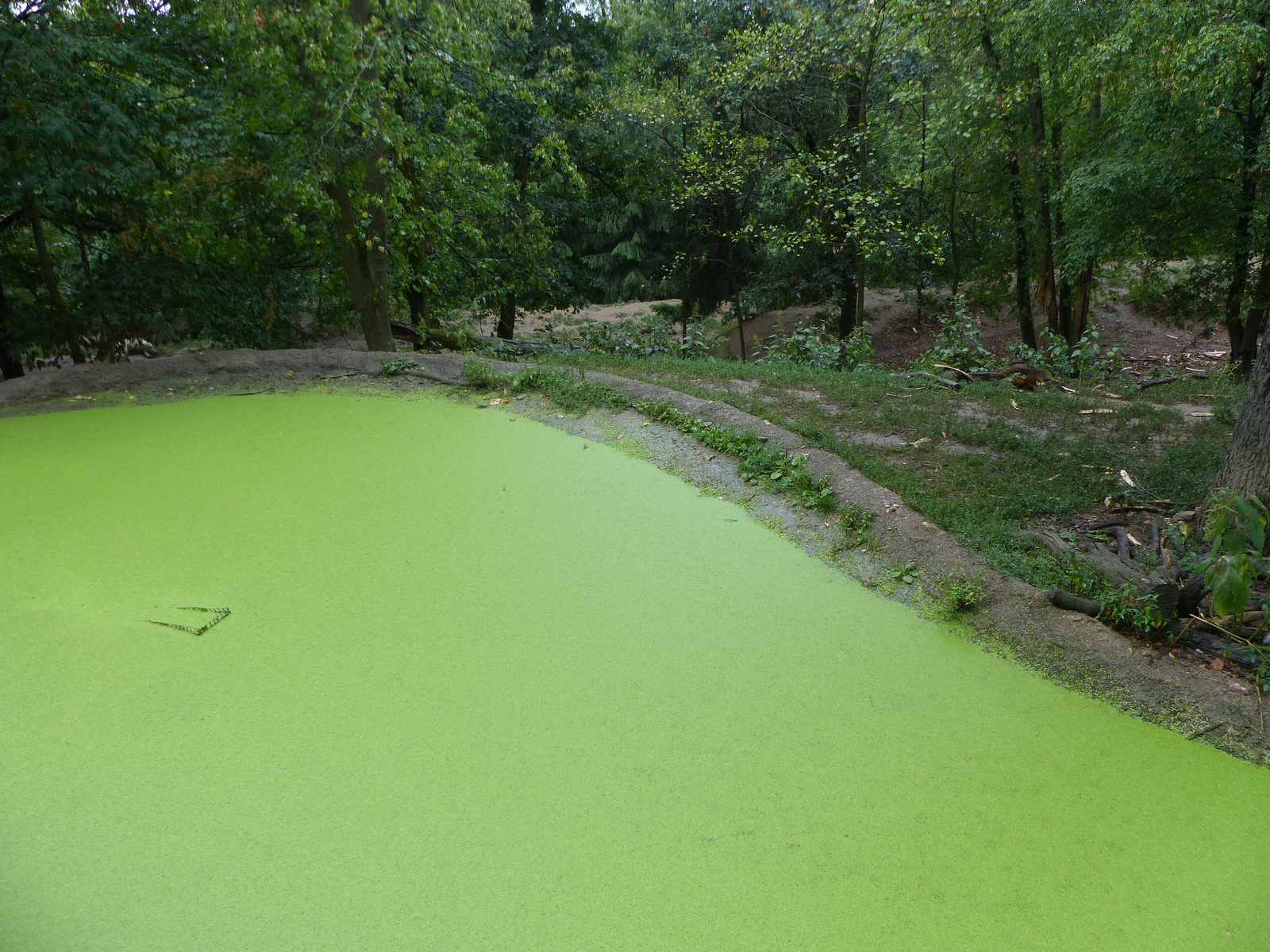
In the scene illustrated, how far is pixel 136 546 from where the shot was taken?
320 centimetres

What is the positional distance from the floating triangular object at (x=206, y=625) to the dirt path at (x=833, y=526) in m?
2.14

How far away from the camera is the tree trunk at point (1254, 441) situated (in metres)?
2.91

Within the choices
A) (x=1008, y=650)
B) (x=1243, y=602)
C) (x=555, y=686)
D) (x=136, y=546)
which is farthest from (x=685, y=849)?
(x=136, y=546)

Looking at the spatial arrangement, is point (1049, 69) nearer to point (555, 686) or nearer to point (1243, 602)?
point (1243, 602)

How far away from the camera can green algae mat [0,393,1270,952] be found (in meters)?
1.62

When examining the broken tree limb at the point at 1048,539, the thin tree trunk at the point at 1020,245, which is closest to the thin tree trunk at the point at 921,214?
the thin tree trunk at the point at 1020,245

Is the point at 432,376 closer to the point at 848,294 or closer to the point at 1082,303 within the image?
the point at 848,294

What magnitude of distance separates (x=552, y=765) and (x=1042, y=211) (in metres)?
9.04

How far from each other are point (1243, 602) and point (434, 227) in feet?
23.6

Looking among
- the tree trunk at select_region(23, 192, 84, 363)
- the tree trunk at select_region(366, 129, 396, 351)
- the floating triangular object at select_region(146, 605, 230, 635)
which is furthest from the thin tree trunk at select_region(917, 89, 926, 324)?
the tree trunk at select_region(23, 192, 84, 363)

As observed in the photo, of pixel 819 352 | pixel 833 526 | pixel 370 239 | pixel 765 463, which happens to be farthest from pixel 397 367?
pixel 819 352

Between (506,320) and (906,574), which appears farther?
(506,320)

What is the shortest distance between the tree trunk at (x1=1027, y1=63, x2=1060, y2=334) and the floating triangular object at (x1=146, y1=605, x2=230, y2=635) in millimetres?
8506

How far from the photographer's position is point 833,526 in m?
3.37
